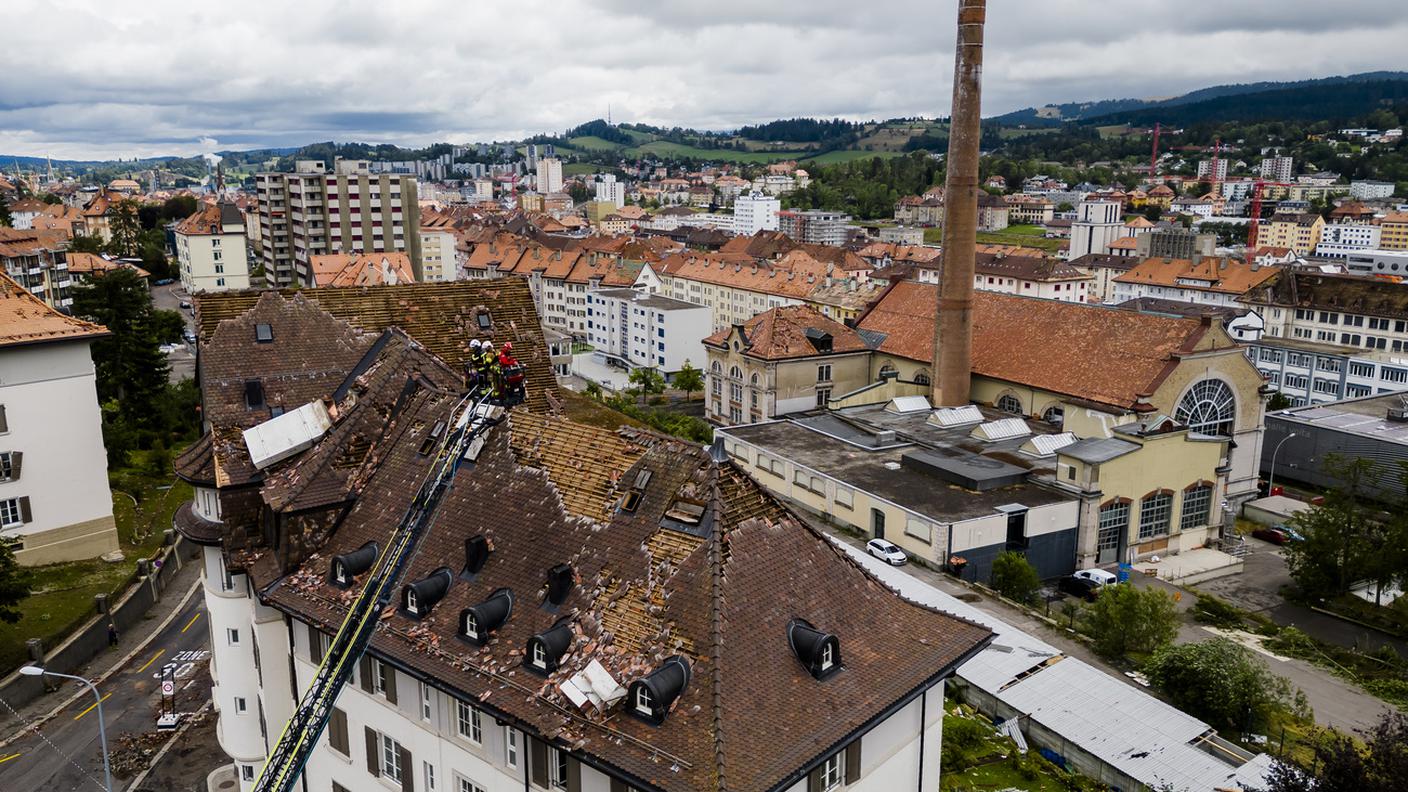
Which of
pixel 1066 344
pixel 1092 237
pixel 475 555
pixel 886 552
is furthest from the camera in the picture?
pixel 1092 237

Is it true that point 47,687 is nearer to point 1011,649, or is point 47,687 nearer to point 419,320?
point 419,320

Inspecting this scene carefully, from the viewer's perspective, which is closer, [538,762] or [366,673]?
[538,762]

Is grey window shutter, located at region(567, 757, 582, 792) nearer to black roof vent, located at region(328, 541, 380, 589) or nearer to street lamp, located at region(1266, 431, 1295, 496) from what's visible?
black roof vent, located at region(328, 541, 380, 589)

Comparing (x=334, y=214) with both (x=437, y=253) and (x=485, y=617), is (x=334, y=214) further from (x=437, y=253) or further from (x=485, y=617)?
(x=485, y=617)

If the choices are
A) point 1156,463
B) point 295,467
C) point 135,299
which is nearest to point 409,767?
point 295,467

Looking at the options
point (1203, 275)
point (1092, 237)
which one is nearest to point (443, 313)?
point (1203, 275)

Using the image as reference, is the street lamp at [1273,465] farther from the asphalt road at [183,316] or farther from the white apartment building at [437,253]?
the white apartment building at [437,253]

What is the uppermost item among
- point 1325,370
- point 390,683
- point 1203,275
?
point 1203,275
